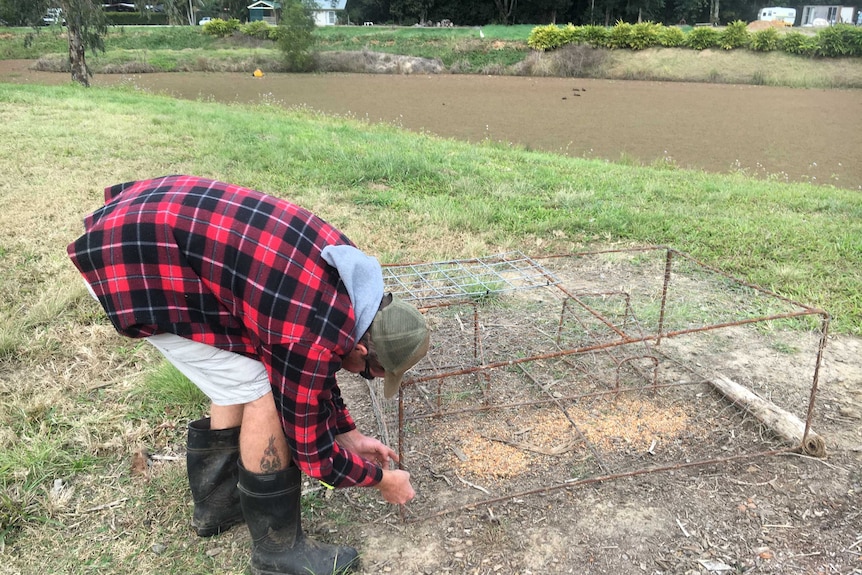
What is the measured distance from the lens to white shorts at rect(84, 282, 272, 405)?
1.56 metres

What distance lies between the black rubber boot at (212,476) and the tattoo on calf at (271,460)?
0.88 feet

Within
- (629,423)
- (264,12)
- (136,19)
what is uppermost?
(264,12)

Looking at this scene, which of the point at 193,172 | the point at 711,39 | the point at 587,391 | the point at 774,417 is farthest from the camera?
the point at 711,39

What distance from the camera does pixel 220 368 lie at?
158 centimetres

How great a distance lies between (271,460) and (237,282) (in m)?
0.51

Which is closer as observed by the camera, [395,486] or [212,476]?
[395,486]

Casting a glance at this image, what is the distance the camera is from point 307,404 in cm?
142

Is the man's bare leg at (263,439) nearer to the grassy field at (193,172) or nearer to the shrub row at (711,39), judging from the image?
the grassy field at (193,172)

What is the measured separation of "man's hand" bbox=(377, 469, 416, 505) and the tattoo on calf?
0.27 meters

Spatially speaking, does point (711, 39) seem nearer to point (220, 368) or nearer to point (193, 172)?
point (193, 172)

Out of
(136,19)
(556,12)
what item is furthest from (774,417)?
(136,19)

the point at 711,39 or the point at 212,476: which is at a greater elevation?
the point at 711,39

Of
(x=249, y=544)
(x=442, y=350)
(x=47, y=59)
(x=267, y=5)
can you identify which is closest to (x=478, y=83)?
(x=47, y=59)

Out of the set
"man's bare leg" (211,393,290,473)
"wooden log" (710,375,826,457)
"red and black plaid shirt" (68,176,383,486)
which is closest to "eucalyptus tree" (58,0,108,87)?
"red and black plaid shirt" (68,176,383,486)
